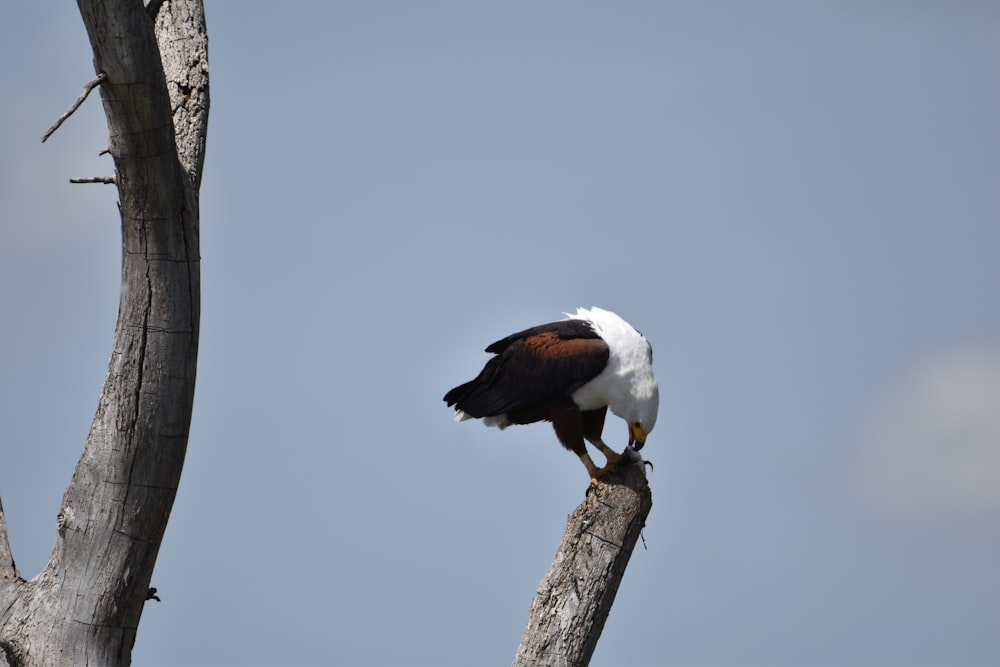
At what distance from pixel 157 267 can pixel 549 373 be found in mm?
3094

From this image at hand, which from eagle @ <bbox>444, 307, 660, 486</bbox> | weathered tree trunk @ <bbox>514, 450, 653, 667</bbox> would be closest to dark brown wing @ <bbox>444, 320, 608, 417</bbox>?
eagle @ <bbox>444, 307, 660, 486</bbox>

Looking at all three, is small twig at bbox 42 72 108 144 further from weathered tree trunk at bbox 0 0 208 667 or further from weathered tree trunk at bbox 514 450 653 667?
weathered tree trunk at bbox 514 450 653 667

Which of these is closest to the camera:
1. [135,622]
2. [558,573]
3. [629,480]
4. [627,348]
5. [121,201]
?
[121,201]

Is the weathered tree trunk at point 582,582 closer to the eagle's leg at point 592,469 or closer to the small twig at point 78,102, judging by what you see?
the eagle's leg at point 592,469

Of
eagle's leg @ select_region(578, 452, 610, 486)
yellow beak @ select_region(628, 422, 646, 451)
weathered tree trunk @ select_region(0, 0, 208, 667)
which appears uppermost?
yellow beak @ select_region(628, 422, 646, 451)

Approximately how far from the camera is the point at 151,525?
4.68 metres

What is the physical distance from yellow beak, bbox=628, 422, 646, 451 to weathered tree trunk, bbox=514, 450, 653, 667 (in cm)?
114

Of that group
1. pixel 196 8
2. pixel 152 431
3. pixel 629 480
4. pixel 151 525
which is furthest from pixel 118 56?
pixel 629 480

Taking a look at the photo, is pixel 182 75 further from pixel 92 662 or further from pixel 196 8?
pixel 92 662

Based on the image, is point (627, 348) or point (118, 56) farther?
point (627, 348)

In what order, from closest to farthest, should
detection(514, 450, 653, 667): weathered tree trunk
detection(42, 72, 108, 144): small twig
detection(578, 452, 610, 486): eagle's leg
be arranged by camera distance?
detection(42, 72, 108, 144): small twig → detection(514, 450, 653, 667): weathered tree trunk → detection(578, 452, 610, 486): eagle's leg

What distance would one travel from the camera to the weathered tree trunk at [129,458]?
4.54 metres

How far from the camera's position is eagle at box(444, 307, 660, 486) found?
23.0 ft

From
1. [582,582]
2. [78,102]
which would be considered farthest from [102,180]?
[582,582]
